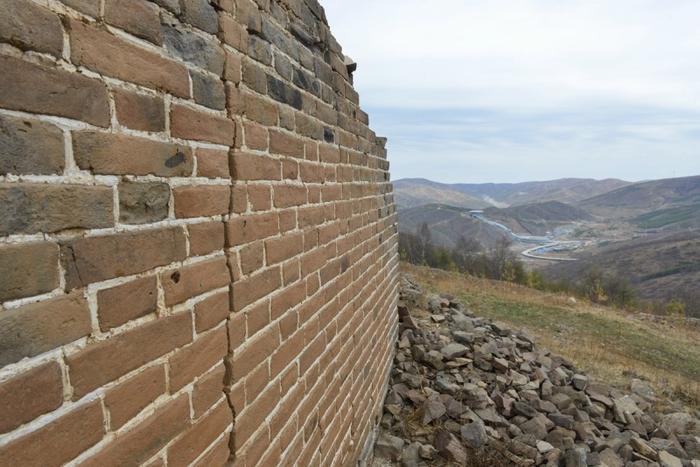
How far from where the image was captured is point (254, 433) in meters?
1.67

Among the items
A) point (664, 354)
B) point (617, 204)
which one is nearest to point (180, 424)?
point (664, 354)

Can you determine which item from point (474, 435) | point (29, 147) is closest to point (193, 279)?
point (29, 147)

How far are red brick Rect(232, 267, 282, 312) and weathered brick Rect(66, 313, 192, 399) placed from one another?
0.26 meters

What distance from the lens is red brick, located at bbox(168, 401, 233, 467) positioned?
4.05 feet

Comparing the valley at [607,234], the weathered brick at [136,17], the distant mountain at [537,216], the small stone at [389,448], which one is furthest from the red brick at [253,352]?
the distant mountain at [537,216]

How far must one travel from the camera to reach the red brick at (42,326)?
2.56 ft

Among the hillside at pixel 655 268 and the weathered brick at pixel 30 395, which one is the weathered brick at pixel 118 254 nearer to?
the weathered brick at pixel 30 395

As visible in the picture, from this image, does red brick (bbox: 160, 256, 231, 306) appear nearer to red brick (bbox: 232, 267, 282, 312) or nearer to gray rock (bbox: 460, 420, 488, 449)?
red brick (bbox: 232, 267, 282, 312)

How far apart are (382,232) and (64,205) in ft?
12.4

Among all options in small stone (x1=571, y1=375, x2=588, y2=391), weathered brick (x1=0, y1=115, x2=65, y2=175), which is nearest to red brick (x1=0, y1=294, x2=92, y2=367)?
weathered brick (x1=0, y1=115, x2=65, y2=175)

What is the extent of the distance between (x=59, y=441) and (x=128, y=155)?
0.64 meters

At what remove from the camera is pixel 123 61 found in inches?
41.3

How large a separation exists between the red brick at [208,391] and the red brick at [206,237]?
39 centimetres

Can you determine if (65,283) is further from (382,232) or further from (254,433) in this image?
(382,232)
